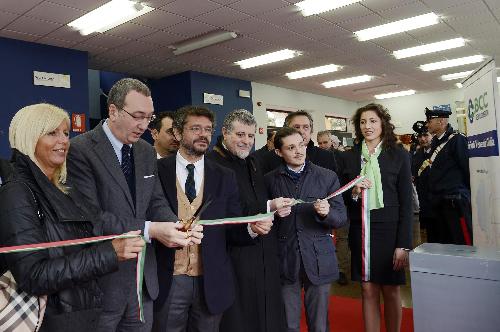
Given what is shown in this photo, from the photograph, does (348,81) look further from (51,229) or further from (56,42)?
(51,229)

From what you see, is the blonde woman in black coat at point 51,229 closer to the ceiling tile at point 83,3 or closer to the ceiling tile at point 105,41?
the ceiling tile at point 83,3

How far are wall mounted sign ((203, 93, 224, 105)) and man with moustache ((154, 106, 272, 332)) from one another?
7375 mm

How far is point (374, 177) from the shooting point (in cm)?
282

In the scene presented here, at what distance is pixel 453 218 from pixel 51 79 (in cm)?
642

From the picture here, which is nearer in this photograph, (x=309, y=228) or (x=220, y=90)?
(x=309, y=228)

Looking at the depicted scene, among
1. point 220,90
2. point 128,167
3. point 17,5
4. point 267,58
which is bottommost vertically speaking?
point 128,167

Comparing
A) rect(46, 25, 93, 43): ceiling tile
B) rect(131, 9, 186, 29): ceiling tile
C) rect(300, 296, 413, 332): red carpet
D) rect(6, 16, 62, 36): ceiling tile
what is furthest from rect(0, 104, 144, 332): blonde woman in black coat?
rect(46, 25, 93, 43): ceiling tile

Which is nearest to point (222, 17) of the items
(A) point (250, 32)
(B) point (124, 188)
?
→ (A) point (250, 32)

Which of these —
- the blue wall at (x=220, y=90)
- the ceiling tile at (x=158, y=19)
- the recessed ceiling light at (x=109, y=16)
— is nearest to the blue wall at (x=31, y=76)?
the recessed ceiling light at (x=109, y=16)

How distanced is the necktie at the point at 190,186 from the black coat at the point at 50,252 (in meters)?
0.76

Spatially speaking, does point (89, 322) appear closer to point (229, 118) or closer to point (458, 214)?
point (229, 118)

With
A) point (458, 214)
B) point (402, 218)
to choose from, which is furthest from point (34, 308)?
point (458, 214)

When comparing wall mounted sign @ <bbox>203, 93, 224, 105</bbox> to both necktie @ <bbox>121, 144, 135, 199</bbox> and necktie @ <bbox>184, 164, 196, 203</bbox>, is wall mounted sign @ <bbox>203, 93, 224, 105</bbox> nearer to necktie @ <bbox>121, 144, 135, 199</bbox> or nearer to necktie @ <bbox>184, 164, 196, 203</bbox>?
necktie @ <bbox>184, 164, 196, 203</bbox>

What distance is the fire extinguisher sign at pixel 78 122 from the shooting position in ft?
23.7
